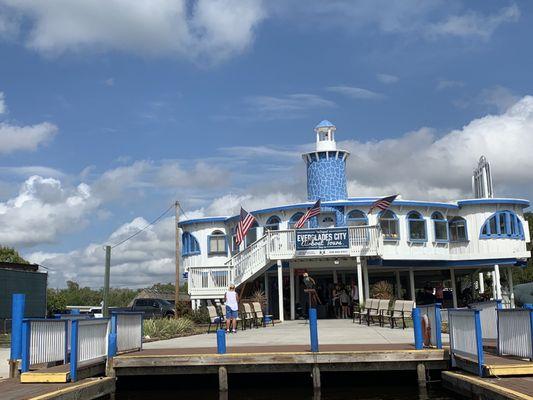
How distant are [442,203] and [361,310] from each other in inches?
354

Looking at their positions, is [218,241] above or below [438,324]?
above

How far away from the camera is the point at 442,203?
31.0 meters

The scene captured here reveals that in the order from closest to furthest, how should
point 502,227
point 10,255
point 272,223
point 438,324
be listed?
1. point 438,324
2. point 272,223
3. point 502,227
4. point 10,255

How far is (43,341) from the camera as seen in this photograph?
12.2 metres

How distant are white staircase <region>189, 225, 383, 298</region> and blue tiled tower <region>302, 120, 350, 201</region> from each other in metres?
5.07

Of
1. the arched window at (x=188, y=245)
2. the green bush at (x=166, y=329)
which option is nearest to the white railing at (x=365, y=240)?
the green bush at (x=166, y=329)

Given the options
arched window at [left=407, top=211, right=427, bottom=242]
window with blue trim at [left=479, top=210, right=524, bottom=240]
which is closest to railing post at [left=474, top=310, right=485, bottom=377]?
arched window at [left=407, top=211, right=427, bottom=242]

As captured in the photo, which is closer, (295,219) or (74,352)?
(74,352)

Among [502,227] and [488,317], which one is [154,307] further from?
[488,317]

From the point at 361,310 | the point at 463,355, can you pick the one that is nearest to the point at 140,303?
the point at 361,310

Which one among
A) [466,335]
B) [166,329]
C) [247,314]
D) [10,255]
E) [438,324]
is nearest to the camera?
[466,335]

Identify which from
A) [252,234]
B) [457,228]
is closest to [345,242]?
[252,234]

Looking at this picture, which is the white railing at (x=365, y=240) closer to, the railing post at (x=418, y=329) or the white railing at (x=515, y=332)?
the railing post at (x=418, y=329)

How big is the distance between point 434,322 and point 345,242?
537 inches
